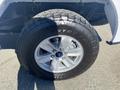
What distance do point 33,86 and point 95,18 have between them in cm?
152

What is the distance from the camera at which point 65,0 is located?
396 centimetres

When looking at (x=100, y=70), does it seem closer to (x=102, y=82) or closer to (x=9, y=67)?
(x=102, y=82)

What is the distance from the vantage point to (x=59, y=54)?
13.0 ft

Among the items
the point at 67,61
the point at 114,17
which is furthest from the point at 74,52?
the point at 114,17

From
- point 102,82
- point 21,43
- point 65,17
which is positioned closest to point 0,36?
point 21,43

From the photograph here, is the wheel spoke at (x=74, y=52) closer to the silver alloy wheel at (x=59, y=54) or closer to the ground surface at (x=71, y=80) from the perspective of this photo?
the silver alloy wheel at (x=59, y=54)

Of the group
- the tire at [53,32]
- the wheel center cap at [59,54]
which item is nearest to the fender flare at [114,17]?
the tire at [53,32]

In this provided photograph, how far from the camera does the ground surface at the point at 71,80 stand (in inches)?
157

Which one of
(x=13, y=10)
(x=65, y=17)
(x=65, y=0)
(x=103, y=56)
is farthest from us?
(x=103, y=56)

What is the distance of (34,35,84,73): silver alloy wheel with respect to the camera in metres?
3.84

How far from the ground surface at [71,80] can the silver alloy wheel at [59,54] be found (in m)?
0.23

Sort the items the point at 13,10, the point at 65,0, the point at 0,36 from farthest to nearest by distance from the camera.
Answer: the point at 0,36
the point at 13,10
the point at 65,0

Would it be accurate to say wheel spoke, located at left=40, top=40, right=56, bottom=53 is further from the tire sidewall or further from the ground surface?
the ground surface

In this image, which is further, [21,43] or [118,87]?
[118,87]
